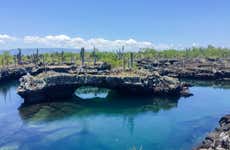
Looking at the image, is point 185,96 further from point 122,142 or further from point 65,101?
point 122,142

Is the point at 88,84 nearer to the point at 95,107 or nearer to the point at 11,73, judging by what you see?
the point at 95,107

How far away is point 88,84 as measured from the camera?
82.5 m

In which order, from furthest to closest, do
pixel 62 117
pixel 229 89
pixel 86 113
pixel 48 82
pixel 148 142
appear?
1. pixel 229 89
2. pixel 48 82
3. pixel 86 113
4. pixel 62 117
5. pixel 148 142

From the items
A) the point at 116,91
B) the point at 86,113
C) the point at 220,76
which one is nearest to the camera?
the point at 86,113

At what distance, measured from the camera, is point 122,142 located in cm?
4875

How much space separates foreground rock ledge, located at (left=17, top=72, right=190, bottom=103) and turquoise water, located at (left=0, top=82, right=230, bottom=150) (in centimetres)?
288

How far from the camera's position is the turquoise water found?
159ft

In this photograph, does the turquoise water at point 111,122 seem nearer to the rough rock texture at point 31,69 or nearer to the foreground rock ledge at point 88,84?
the foreground rock ledge at point 88,84

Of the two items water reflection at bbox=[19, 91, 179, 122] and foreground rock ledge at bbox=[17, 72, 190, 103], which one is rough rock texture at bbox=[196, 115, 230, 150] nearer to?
water reflection at bbox=[19, 91, 179, 122]

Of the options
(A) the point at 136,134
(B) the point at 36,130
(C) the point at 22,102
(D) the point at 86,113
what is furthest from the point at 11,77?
(A) the point at 136,134

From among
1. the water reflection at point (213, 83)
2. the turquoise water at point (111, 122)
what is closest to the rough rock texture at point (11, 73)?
the turquoise water at point (111, 122)

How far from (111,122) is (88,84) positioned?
2201 centimetres

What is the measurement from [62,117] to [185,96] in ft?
123

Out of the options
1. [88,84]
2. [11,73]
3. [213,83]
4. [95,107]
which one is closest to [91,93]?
[88,84]
